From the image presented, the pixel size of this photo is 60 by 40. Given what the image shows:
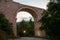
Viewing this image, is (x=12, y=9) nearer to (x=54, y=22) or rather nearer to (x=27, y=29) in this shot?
(x=27, y=29)

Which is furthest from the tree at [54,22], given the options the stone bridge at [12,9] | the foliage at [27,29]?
the foliage at [27,29]

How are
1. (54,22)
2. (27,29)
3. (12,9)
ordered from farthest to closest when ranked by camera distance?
(27,29)
(12,9)
(54,22)

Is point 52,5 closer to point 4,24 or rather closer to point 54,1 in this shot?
point 54,1

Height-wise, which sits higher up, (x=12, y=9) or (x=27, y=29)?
(x=12, y=9)

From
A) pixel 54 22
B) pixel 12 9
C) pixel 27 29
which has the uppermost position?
pixel 12 9

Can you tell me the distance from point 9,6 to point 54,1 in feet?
43.9

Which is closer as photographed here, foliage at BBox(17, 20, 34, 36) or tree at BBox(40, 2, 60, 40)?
tree at BBox(40, 2, 60, 40)

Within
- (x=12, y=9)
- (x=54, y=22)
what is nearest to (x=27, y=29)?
(x=12, y=9)

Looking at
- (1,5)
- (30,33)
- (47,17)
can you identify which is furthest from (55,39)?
(30,33)

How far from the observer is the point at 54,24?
9.41 m

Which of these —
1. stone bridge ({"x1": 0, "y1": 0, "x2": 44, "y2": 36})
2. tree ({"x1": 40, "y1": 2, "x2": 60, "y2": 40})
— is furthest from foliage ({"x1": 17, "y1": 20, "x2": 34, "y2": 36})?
tree ({"x1": 40, "y1": 2, "x2": 60, "y2": 40})

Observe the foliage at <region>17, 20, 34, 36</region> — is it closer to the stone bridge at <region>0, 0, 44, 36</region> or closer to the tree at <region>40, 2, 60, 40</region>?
the stone bridge at <region>0, 0, 44, 36</region>

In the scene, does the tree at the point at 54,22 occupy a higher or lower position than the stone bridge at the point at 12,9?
lower

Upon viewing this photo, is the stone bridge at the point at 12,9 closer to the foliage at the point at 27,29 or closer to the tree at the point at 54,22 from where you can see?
the foliage at the point at 27,29
